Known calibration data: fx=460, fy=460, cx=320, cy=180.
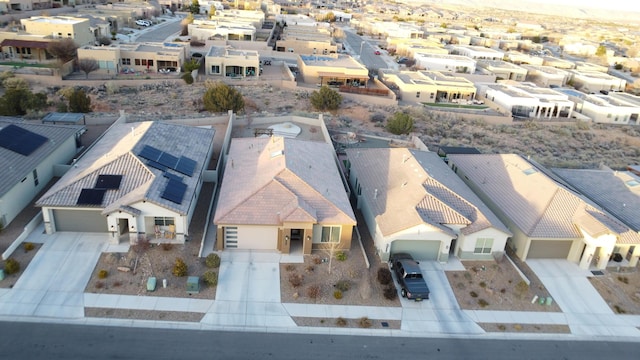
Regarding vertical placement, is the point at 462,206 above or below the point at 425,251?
above

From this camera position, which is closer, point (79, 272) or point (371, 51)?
point (79, 272)

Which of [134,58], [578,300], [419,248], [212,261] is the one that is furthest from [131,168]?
[134,58]

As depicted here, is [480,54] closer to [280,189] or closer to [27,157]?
[280,189]

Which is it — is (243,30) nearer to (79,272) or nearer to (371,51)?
(371,51)

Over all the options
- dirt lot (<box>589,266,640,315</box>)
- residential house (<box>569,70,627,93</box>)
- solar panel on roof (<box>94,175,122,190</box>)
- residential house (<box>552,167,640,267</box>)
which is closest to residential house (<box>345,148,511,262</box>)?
dirt lot (<box>589,266,640,315</box>)

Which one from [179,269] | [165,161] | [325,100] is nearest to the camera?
[179,269]

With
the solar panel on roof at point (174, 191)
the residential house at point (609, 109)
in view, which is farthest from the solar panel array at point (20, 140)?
the residential house at point (609, 109)

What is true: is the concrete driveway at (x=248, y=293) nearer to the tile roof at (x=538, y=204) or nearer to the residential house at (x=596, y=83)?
the tile roof at (x=538, y=204)

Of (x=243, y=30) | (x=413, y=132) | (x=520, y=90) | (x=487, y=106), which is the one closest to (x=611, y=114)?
(x=520, y=90)
